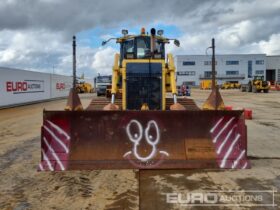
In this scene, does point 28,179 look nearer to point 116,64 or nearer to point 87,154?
point 87,154

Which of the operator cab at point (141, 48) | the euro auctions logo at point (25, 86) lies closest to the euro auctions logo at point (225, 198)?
the operator cab at point (141, 48)

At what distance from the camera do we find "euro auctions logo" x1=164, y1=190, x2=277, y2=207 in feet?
14.2

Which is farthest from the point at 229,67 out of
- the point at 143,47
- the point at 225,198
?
the point at 225,198

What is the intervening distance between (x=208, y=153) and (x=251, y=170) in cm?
76

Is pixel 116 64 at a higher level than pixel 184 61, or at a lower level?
lower

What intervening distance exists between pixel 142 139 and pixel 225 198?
1943 mm

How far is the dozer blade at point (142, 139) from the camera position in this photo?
589 cm

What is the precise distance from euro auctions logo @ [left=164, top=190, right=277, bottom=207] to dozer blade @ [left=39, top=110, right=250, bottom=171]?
1148 millimetres

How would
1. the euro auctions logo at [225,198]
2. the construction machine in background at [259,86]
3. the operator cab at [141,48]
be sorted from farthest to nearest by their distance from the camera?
the construction machine in background at [259,86], the operator cab at [141,48], the euro auctions logo at [225,198]

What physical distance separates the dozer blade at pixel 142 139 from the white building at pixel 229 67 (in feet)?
303

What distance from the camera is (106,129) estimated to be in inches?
239

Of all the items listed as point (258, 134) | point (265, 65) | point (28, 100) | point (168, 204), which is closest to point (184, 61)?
point (265, 65)

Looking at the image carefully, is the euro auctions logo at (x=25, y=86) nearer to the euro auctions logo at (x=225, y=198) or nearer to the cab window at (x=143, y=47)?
the cab window at (x=143, y=47)

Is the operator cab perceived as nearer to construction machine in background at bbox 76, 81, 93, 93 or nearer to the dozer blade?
the dozer blade
